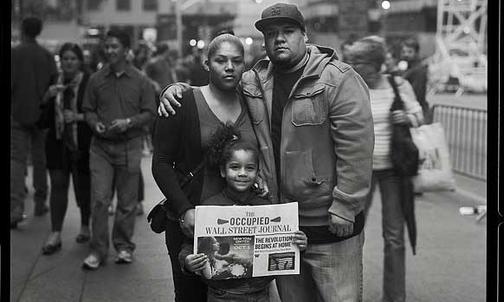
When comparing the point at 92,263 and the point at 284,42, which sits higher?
the point at 284,42

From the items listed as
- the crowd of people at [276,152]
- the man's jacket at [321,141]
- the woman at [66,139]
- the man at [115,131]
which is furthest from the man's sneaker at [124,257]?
the man's jacket at [321,141]

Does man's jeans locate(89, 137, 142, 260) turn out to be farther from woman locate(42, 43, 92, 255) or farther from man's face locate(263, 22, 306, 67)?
man's face locate(263, 22, 306, 67)

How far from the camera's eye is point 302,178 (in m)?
3.69

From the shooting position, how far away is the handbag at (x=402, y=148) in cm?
522

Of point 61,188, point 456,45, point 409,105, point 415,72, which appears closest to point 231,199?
point 409,105

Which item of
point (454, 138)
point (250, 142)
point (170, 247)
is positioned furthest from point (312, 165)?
point (454, 138)

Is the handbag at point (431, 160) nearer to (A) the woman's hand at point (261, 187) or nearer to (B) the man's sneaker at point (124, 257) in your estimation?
(A) the woman's hand at point (261, 187)

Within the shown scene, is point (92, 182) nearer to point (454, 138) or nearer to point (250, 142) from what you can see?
point (250, 142)

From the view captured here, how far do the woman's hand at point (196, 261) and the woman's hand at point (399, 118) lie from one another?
208 cm

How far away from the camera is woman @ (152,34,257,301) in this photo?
3588 millimetres

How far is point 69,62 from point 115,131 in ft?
3.80

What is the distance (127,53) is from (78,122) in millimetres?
879

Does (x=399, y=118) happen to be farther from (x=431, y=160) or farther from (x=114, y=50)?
(x=114, y=50)

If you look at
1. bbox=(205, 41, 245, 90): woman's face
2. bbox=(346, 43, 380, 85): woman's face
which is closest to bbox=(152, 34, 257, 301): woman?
bbox=(205, 41, 245, 90): woman's face
